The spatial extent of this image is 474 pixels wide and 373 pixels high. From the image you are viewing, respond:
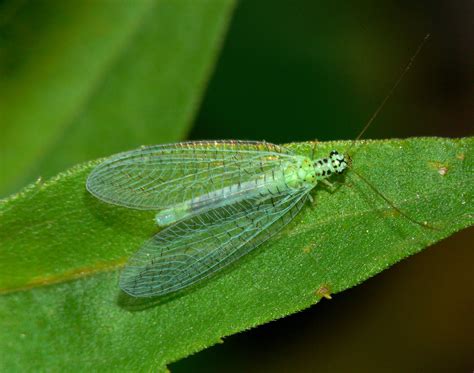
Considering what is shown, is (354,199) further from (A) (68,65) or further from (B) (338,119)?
(A) (68,65)

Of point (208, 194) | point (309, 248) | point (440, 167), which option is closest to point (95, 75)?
point (208, 194)

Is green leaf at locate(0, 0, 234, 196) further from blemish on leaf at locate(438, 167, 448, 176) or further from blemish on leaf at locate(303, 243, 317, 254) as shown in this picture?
blemish on leaf at locate(438, 167, 448, 176)

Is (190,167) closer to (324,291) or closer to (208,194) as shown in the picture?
(208,194)

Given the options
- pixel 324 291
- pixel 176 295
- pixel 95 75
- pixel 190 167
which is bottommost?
pixel 176 295

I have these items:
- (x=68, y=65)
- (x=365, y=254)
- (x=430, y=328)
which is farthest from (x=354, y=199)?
(x=68, y=65)

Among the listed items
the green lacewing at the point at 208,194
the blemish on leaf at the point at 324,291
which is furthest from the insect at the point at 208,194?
the blemish on leaf at the point at 324,291

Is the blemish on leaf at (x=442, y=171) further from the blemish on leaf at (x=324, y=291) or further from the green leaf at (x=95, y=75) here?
the green leaf at (x=95, y=75)
